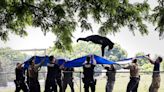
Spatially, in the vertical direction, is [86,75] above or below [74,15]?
below

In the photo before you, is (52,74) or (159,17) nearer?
(159,17)

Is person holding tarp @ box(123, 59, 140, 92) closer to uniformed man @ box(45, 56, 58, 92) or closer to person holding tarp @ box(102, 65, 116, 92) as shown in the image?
person holding tarp @ box(102, 65, 116, 92)

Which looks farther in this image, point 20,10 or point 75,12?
point 75,12

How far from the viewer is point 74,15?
1670 cm

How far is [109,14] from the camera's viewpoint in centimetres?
1569

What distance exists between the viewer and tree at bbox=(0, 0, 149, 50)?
1555 centimetres

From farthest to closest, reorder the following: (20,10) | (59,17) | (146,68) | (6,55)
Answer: (6,55) → (146,68) → (59,17) → (20,10)

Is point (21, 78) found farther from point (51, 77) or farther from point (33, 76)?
point (51, 77)

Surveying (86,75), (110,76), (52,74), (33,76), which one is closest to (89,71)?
(86,75)

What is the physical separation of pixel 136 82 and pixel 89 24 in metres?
2.68

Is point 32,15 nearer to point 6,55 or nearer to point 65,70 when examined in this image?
point 65,70

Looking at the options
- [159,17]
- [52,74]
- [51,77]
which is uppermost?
[159,17]

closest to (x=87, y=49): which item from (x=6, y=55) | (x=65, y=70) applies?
(x=6, y=55)

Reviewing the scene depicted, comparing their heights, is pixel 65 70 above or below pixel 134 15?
below
